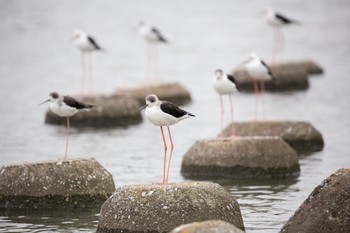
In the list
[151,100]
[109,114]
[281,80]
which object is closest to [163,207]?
[151,100]

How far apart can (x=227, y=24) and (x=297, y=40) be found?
1157cm

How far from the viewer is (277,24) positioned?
37594mm

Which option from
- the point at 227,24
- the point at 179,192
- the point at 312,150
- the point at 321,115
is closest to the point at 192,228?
the point at 179,192

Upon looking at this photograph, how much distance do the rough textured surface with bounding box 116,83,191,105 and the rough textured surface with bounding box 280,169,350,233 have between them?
1823cm

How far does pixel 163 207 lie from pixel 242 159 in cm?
579

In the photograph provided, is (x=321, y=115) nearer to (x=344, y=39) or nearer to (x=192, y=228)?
(x=192, y=228)

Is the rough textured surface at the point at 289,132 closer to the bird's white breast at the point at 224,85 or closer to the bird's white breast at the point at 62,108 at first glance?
the bird's white breast at the point at 224,85

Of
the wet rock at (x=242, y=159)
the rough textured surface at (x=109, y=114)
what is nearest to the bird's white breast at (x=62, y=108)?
the wet rock at (x=242, y=159)

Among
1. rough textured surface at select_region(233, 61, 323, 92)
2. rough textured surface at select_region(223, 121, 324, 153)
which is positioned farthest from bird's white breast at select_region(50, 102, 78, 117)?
rough textured surface at select_region(233, 61, 323, 92)

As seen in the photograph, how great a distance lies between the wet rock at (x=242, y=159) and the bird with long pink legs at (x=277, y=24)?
61.4 feet

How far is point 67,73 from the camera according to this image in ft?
153

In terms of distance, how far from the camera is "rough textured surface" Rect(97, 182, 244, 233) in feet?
41.3

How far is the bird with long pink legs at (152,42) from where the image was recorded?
36000 millimetres

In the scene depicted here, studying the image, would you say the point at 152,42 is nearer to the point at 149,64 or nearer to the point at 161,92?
the point at 161,92
